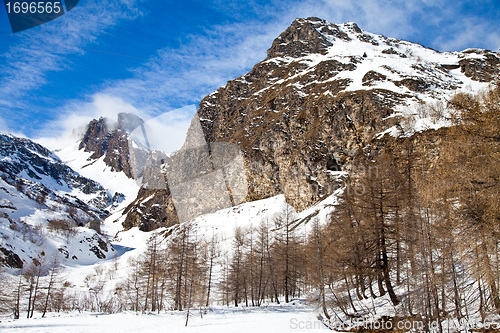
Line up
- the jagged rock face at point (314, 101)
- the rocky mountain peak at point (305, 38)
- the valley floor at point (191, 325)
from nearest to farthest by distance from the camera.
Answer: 1. the valley floor at point (191, 325)
2. the jagged rock face at point (314, 101)
3. the rocky mountain peak at point (305, 38)

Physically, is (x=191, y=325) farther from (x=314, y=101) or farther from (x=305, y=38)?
(x=305, y=38)

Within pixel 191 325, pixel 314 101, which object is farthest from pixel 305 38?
pixel 191 325

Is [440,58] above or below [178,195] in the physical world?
above

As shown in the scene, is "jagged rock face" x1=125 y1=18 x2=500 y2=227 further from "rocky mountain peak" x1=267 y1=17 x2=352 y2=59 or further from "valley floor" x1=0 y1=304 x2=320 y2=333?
"valley floor" x1=0 y1=304 x2=320 y2=333

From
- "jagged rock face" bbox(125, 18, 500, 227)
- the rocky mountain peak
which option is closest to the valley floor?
"jagged rock face" bbox(125, 18, 500, 227)

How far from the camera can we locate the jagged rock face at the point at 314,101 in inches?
3307

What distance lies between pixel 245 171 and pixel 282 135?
22633 millimetres

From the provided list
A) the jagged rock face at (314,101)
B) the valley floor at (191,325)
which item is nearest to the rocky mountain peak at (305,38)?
the jagged rock face at (314,101)

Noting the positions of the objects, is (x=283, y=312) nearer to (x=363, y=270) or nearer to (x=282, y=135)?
(x=363, y=270)

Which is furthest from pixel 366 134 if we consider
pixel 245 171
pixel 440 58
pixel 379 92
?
pixel 440 58

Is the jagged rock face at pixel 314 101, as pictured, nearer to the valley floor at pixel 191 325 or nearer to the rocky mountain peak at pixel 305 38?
the rocky mountain peak at pixel 305 38

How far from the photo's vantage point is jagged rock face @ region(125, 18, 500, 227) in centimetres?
8400

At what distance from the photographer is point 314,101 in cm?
10500

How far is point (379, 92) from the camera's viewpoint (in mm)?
84250
